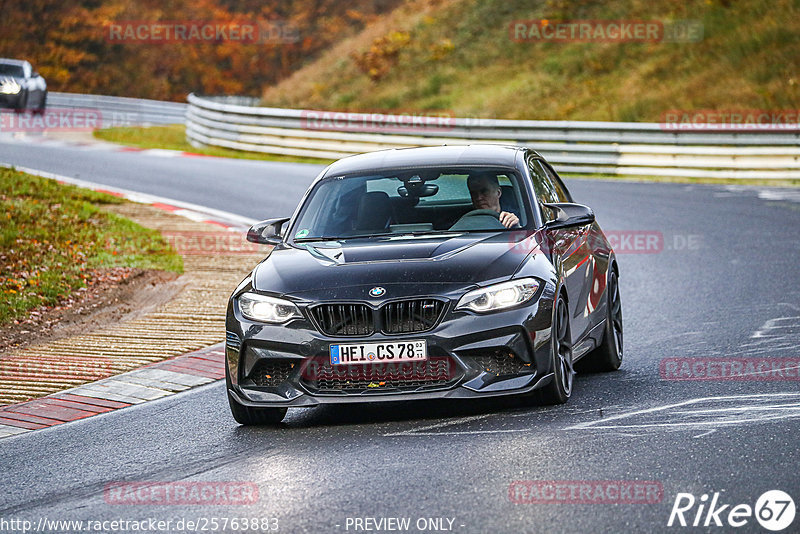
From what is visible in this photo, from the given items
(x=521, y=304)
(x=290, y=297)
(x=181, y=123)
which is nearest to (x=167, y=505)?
(x=290, y=297)

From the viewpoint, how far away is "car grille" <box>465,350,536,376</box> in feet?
24.3

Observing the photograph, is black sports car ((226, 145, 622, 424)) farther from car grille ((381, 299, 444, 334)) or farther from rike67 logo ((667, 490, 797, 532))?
rike67 logo ((667, 490, 797, 532))

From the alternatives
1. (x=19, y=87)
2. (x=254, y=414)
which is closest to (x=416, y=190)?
(x=254, y=414)

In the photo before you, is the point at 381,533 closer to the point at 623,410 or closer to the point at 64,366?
the point at 623,410

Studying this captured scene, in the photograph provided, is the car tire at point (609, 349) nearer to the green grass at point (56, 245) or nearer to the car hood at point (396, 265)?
the car hood at point (396, 265)

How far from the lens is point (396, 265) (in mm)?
7656

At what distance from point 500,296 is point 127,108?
40566 millimetres

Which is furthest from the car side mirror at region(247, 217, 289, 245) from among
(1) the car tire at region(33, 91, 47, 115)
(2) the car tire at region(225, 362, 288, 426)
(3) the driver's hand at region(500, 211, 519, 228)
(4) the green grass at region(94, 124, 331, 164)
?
(1) the car tire at region(33, 91, 47, 115)

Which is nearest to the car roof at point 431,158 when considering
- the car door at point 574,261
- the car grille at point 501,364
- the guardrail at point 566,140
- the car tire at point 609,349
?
the car door at point 574,261

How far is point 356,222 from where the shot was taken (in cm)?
873

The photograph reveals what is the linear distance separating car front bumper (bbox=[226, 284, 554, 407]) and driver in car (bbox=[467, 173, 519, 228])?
1.23 metres

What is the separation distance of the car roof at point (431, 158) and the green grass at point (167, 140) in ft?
68.4

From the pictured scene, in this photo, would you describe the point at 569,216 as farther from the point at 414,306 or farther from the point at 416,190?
the point at 414,306

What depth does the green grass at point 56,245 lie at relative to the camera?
519 inches
